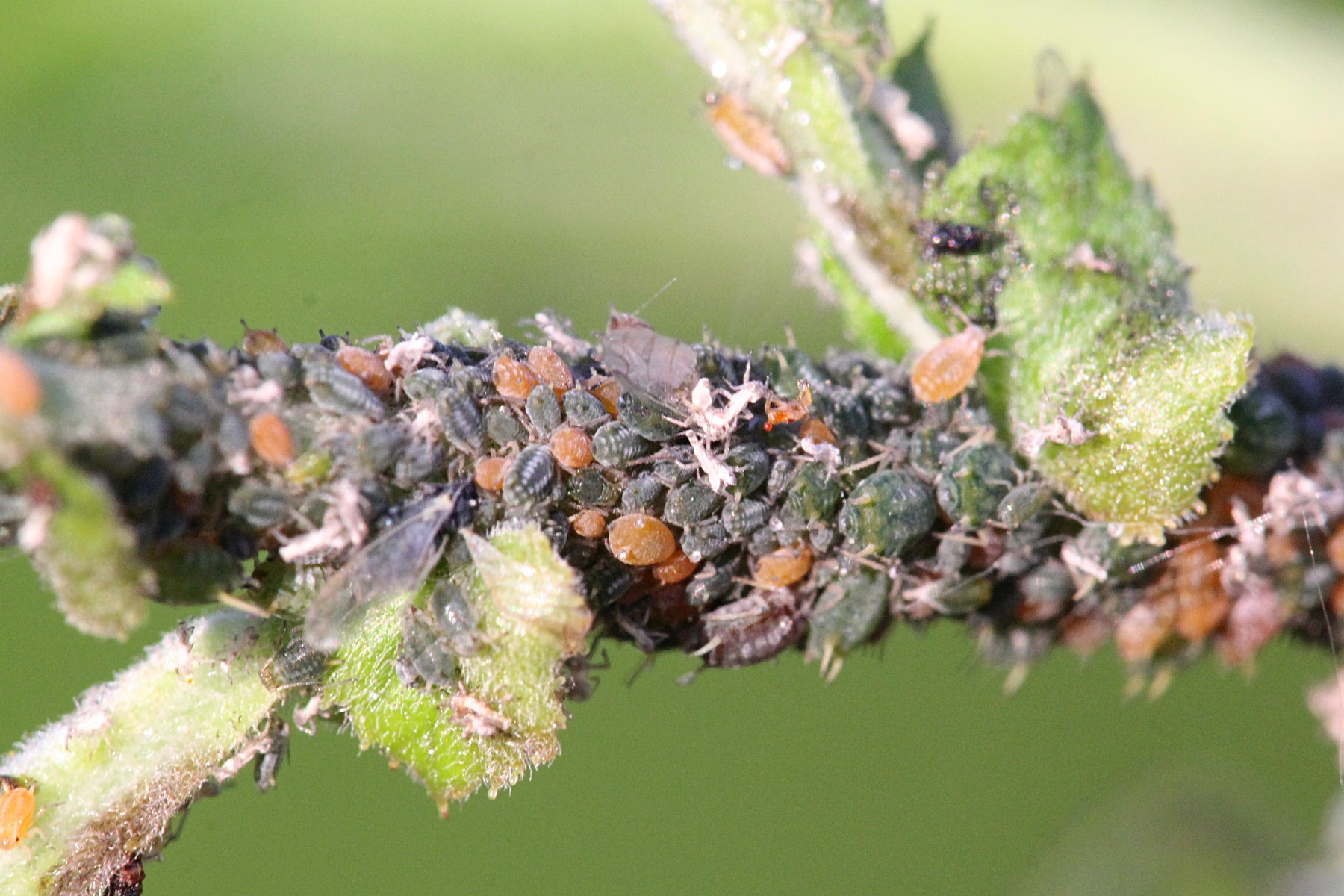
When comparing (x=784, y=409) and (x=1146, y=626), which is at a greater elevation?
(x=1146, y=626)

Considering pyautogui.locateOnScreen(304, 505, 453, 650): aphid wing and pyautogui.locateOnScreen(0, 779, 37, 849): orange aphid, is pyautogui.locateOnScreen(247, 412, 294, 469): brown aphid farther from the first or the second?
pyautogui.locateOnScreen(0, 779, 37, 849): orange aphid

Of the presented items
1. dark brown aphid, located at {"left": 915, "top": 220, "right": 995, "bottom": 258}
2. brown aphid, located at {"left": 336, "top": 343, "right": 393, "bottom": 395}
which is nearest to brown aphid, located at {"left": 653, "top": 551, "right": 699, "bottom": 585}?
brown aphid, located at {"left": 336, "top": 343, "right": 393, "bottom": 395}

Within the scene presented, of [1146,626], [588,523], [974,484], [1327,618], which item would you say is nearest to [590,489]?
[588,523]

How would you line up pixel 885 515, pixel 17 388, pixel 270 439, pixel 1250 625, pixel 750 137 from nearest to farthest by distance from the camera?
1. pixel 17 388
2. pixel 270 439
3. pixel 885 515
4. pixel 750 137
5. pixel 1250 625

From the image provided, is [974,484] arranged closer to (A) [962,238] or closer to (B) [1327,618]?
(A) [962,238]

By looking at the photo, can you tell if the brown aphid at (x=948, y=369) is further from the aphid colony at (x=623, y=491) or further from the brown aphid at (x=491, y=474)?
the brown aphid at (x=491, y=474)

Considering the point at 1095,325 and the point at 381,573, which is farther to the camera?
the point at 1095,325

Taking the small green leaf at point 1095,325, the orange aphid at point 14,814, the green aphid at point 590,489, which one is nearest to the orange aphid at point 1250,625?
the small green leaf at point 1095,325
